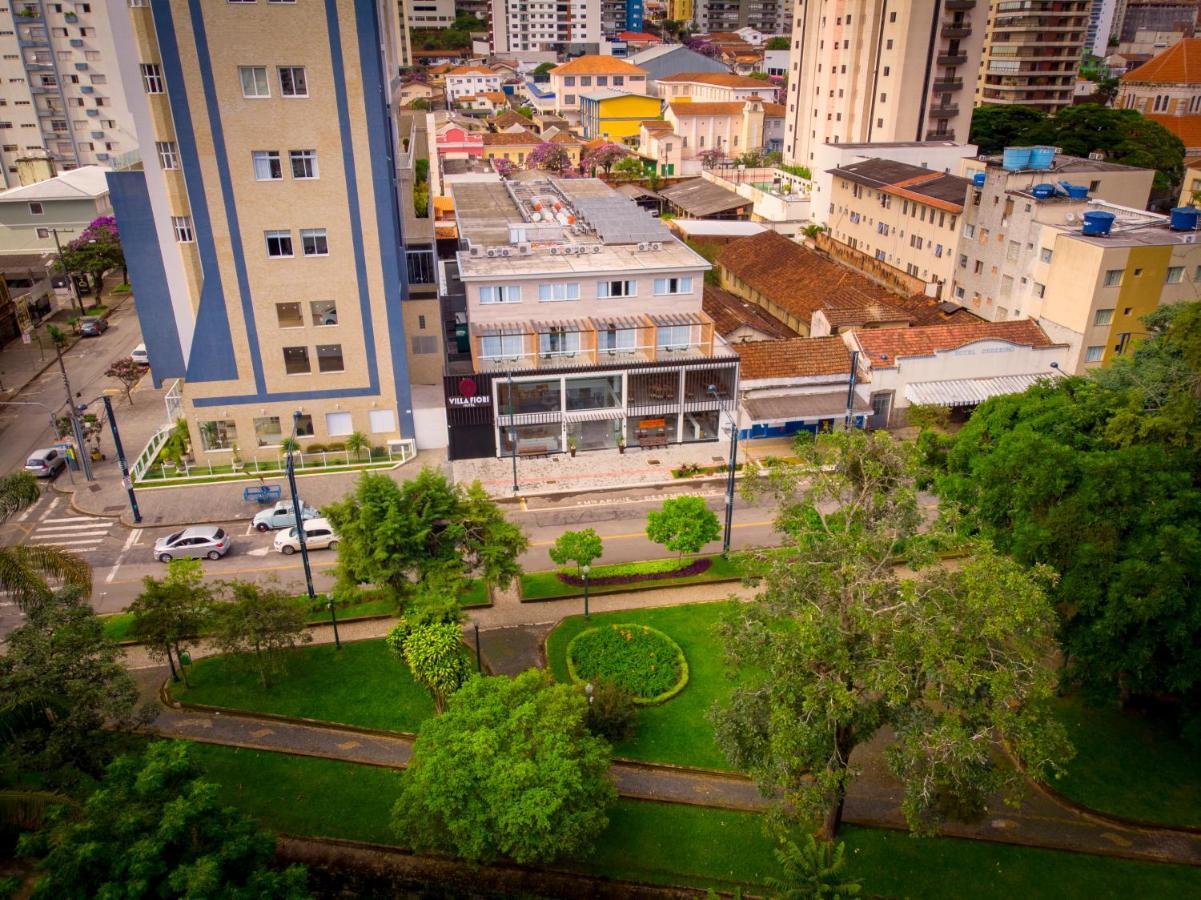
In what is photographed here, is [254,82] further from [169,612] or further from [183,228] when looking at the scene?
[169,612]

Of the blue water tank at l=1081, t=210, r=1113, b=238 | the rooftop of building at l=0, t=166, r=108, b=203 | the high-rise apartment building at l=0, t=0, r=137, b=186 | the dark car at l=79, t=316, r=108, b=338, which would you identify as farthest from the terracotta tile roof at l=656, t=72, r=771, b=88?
the dark car at l=79, t=316, r=108, b=338

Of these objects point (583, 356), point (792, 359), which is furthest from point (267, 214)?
point (792, 359)

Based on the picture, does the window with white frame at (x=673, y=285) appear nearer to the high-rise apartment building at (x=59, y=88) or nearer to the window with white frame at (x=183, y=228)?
the window with white frame at (x=183, y=228)

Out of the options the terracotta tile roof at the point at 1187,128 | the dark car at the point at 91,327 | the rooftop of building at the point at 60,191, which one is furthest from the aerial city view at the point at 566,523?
the terracotta tile roof at the point at 1187,128

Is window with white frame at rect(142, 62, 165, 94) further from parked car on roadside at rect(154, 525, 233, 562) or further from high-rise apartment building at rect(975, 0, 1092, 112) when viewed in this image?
high-rise apartment building at rect(975, 0, 1092, 112)

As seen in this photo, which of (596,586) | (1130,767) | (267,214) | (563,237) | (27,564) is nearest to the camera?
(27,564)

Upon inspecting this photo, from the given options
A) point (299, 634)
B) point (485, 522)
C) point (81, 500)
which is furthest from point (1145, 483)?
point (81, 500)

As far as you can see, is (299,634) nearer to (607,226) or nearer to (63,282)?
(607,226)
